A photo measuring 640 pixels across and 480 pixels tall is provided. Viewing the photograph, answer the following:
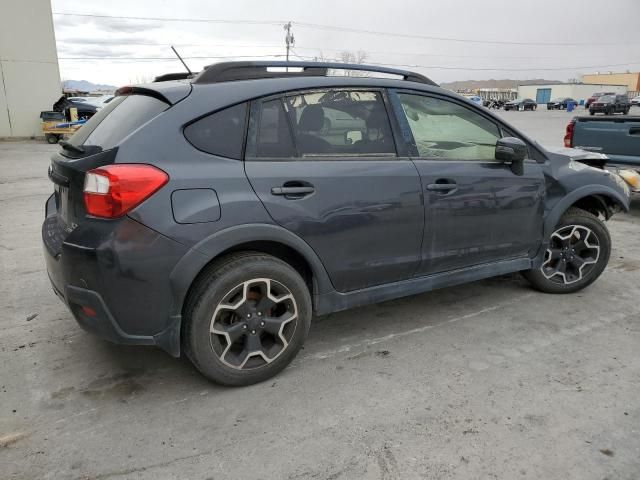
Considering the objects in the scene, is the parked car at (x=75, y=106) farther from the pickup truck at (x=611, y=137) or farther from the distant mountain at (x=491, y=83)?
the distant mountain at (x=491, y=83)

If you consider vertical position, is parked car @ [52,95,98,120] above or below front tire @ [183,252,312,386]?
above

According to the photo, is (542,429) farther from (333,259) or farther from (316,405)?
(333,259)

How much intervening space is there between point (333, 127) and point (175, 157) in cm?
99

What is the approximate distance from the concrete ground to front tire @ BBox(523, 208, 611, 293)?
0.25 metres

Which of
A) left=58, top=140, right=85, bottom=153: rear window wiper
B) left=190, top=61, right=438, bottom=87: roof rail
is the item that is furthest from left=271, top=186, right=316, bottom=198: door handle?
left=58, top=140, right=85, bottom=153: rear window wiper

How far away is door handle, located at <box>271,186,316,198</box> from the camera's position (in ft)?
9.12

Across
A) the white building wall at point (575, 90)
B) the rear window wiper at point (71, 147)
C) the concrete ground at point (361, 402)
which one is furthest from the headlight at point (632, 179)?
the white building wall at point (575, 90)

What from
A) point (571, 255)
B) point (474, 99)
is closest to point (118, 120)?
point (571, 255)

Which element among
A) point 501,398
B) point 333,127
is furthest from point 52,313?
point 501,398

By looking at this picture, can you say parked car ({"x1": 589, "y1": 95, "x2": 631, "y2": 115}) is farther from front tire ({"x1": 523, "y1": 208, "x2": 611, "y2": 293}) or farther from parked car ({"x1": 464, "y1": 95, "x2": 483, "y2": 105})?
front tire ({"x1": 523, "y1": 208, "x2": 611, "y2": 293})

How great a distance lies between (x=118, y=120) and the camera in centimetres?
284

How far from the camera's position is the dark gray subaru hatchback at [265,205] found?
8.30 feet

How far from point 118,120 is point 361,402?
2059mm

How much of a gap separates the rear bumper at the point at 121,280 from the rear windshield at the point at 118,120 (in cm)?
50
